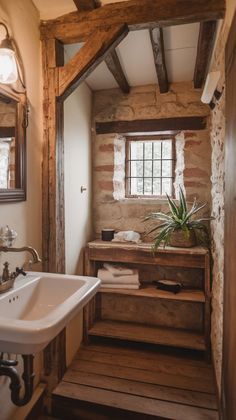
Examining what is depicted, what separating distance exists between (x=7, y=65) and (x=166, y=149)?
5.28ft

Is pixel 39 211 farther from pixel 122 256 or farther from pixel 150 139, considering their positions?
pixel 150 139

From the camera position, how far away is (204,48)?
173cm

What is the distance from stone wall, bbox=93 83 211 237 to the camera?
233cm

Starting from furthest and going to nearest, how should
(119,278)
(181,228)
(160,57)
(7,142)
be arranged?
(119,278), (181,228), (160,57), (7,142)

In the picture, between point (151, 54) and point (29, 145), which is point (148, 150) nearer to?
point (151, 54)

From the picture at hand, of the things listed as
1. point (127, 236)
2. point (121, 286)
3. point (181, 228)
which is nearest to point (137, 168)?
point (127, 236)

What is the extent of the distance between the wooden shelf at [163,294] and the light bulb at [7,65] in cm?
167

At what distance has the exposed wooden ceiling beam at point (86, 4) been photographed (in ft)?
5.08

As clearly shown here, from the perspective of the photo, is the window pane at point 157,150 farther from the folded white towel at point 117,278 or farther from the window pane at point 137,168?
the folded white towel at point 117,278

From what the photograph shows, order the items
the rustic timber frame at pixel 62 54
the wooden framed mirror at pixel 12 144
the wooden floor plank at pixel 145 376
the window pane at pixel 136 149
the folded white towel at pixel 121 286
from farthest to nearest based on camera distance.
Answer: the window pane at pixel 136 149, the folded white towel at pixel 121 286, the wooden floor plank at pixel 145 376, the rustic timber frame at pixel 62 54, the wooden framed mirror at pixel 12 144

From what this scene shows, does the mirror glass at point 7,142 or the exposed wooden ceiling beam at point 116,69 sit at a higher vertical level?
the exposed wooden ceiling beam at point 116,69

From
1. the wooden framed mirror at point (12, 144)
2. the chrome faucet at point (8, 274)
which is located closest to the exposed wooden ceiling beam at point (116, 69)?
the wooden framed mirror at point (12, 144)

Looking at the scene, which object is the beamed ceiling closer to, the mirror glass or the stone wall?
the stone wall

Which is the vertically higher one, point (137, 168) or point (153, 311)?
point (137, 168)
